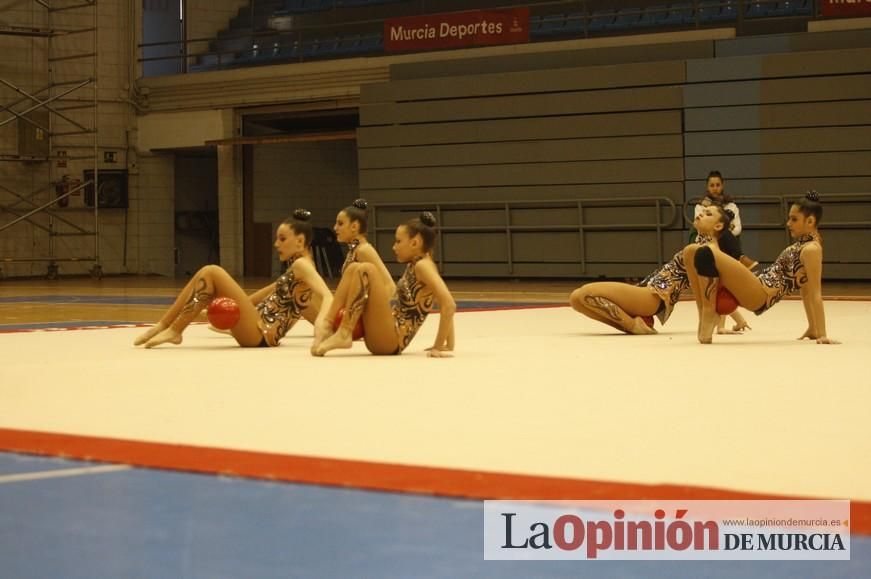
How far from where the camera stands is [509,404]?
13.3 feet

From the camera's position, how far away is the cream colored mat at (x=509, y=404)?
2.97 metres

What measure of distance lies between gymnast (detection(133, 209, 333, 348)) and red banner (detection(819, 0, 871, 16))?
36.5ft

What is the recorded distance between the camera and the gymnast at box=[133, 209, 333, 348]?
6.47 m

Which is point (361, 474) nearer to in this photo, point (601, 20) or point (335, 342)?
point (335, 342)

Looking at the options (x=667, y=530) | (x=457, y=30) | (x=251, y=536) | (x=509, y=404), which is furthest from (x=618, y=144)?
(x=251, y=536)

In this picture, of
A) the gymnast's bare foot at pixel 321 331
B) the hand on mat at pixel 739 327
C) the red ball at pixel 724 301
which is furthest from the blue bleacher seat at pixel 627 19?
the gymnast's bare foot at pixel 321 331

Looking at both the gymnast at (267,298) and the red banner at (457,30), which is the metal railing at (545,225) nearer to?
the red banner at (457,30)

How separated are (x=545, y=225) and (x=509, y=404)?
1340cm

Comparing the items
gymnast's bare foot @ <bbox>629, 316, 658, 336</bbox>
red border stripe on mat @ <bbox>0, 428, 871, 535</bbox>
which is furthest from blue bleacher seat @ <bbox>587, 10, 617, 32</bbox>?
red border stripe on mat @ <bbox>0, 428, 871, 535</bbox>

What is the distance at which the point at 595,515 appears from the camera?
92.0 inches

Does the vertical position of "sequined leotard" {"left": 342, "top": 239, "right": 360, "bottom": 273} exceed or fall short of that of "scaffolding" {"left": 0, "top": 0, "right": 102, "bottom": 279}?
it falls short

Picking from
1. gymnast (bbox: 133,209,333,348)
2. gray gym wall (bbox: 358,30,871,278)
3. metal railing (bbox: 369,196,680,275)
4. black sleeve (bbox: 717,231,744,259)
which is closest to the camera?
gymnast (bbox: 133,209,333,348)

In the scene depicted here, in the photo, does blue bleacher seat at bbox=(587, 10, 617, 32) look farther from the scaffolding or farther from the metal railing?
the scaffolding

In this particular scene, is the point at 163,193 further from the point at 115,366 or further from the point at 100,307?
the point at 115,366
